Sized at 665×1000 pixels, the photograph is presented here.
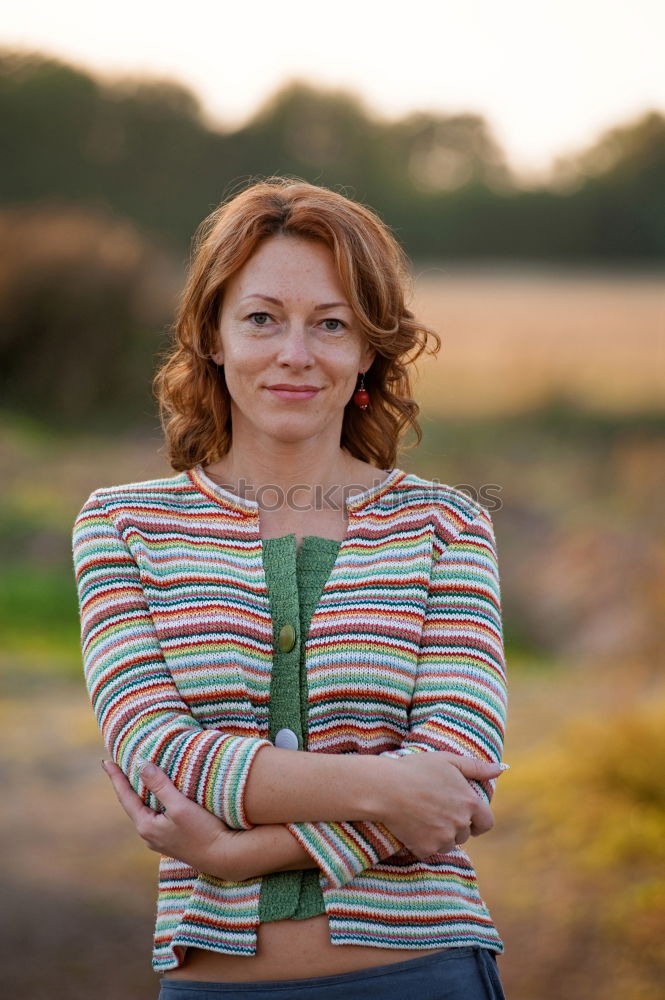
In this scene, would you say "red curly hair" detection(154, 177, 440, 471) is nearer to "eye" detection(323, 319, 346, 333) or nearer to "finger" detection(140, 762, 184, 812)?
"eye" detection(323, 319, 346, 333)

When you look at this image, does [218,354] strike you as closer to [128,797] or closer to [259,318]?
[259,318]

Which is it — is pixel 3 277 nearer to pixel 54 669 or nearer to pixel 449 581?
pixel 54 669

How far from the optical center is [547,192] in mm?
4070

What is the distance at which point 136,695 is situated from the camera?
1.49m

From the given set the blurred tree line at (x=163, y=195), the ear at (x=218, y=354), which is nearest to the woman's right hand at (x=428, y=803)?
the ear at (x=218, y=354)

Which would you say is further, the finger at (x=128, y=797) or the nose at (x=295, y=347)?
the nose at (x=295, y=347)

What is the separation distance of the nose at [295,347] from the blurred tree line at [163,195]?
2.55 m

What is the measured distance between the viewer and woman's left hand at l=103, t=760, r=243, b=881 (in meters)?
1.42

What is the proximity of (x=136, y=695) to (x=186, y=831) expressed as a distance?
0.66 ft

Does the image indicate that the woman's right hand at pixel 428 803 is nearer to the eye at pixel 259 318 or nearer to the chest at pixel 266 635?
the chest at pixel 266 635

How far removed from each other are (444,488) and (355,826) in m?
0.57

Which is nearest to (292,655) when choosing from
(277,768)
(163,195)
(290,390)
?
(277,768)

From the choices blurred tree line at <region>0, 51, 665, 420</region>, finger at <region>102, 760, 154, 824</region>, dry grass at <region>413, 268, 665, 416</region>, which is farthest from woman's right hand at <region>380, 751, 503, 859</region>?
blurred tree line at <region>0, 51, 665, 420</region>

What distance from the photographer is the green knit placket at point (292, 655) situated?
1458 millimetres
